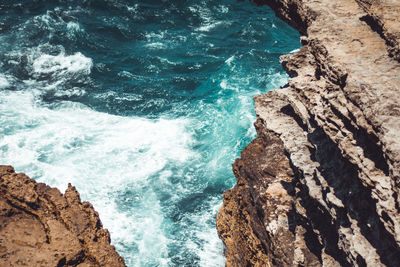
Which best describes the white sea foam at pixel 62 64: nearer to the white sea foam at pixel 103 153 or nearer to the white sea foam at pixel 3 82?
the white sea foam at pixel 3 82

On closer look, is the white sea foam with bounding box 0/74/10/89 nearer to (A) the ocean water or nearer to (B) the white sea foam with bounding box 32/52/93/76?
(A) the ocean water

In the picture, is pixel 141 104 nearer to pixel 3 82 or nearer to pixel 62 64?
pixel 62 64

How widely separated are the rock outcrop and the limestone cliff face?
471cm

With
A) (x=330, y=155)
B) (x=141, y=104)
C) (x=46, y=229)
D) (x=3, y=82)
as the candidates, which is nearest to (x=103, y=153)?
(x=141, y=104)

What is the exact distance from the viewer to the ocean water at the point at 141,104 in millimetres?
16016

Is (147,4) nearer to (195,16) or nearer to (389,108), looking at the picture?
(195,16)

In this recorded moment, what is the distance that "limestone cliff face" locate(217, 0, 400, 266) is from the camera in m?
5.55

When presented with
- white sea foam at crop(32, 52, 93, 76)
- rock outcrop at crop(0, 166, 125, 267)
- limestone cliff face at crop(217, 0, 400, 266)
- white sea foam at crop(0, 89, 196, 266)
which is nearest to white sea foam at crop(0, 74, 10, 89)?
white sea foam at crop(0, 89, 196, 266)

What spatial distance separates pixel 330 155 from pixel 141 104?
1722 cm

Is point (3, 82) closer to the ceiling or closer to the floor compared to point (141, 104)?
closer to the floor

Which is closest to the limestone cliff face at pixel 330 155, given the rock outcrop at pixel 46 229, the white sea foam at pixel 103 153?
the rock outcrop at pixel 46 229

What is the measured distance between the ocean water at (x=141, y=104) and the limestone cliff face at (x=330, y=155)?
5.43 meters

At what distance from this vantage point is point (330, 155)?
23.9ft

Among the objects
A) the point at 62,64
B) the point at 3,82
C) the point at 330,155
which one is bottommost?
the point at 3,82
